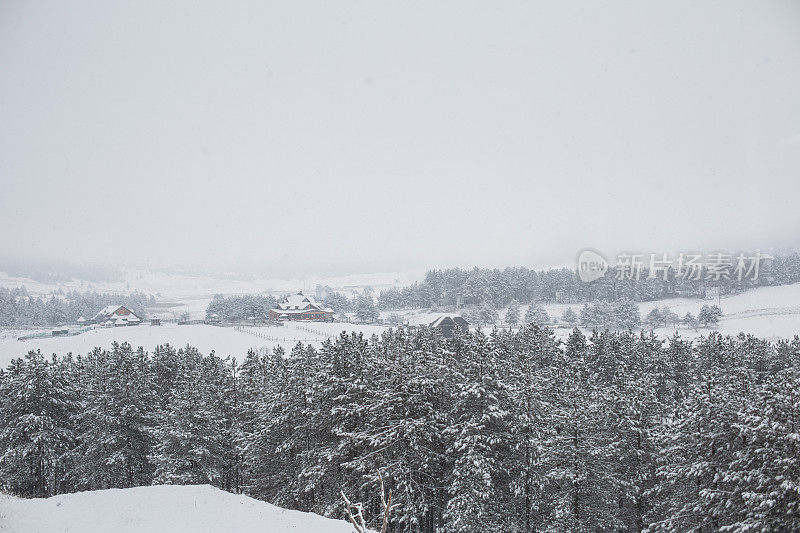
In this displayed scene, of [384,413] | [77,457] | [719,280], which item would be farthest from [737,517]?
[719,280]

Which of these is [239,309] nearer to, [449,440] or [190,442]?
[190,442]

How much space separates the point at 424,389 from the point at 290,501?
35.8 feet

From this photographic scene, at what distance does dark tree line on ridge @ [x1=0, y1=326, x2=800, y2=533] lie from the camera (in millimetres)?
17031

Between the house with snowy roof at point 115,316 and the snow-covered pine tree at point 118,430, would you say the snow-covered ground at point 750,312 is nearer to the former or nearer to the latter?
the snow-covered pine tree at point 118,430

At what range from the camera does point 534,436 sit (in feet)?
70.2

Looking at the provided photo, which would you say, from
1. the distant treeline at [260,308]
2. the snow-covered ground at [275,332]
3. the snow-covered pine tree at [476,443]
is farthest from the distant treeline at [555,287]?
the snow-covered pine tree at [476,443]

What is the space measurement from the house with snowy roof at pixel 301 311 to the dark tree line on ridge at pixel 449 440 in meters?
89.6

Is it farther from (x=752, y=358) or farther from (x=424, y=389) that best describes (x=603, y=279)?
(x=424, y=389)

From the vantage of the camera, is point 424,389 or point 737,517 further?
point 424,389

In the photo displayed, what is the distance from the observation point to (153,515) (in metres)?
15.9

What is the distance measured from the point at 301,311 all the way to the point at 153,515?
Answer: 107 meters

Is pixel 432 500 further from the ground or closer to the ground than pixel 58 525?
closer to the ground

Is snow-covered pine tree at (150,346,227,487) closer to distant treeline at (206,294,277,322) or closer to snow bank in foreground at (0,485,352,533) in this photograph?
snow bank in foreground at (0,485,352,533)

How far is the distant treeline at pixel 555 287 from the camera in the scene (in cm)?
12069
